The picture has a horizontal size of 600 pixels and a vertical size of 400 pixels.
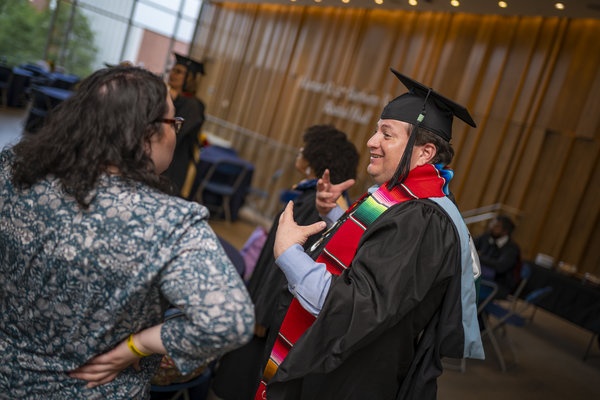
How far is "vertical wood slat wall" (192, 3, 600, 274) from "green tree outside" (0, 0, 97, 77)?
19.7 feet

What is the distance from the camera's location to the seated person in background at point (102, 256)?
1.02 m

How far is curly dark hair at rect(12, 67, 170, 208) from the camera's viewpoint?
104cm

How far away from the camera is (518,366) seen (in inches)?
184

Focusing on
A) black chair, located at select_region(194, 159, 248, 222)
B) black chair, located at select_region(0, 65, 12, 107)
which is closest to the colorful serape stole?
black chair, located at select_region(194, 159, 248, 222)

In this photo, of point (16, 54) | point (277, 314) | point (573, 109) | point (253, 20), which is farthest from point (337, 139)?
point (16, 54)

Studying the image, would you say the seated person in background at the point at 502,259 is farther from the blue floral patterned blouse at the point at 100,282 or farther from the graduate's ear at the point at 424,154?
the blue floral patterned blouse at the point at 100,282

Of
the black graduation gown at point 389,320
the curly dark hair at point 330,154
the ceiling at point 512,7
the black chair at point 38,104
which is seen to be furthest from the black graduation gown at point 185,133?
the black chair at point 38,104

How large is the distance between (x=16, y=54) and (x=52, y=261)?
13923 mm

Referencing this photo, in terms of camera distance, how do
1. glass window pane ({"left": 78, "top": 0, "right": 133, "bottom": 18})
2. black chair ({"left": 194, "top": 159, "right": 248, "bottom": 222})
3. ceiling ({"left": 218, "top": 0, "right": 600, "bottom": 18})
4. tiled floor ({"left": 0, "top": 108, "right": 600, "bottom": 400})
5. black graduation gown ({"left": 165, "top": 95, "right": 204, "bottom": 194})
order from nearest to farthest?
tiled floor ({"left": 0, "top": 108, "right": 600, "bottom": 400}) < black graduation gown ({"left": 165, "top": 95, "right": 204, "bottom": 194}) < ceiling ({"left": 218, "top": 0, "right": 600, "bottom": 18}) < black chair ({"left": 194, "top": 159, "right": 248, "bottom": 222}) < glass window pane ({"left": 78, "top": 0, "right": 133, "bottom": 18})

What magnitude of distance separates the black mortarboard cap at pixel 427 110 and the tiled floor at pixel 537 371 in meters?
2.69

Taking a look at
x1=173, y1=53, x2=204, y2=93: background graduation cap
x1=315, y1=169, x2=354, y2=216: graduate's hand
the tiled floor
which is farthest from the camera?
x1=173, y1=53, x2=204, y2=93: background graduation cap

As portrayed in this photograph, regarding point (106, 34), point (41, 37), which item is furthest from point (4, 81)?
point (106, 34)

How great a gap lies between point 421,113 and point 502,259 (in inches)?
155

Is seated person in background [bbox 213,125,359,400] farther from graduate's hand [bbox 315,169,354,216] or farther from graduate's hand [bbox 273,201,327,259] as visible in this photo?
graduate's hand [bbox 273,201,327,259]
